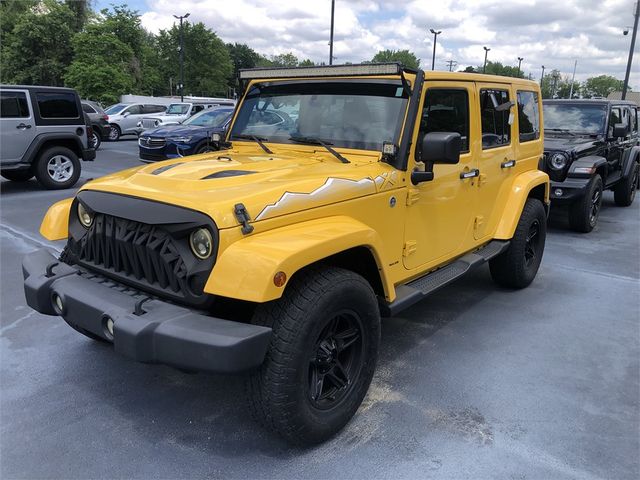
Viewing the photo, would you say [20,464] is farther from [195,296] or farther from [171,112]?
[171,112]

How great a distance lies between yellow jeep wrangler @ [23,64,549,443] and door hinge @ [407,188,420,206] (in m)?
0.01

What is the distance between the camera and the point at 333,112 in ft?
11.5

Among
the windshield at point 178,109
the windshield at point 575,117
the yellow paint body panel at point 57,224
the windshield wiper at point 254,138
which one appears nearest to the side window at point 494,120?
the windshield wiper at point 254,138

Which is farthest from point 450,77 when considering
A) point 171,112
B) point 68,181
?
point 171,112

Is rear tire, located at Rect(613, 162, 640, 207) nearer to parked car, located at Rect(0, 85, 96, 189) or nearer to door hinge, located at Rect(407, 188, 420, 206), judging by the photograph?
door hinge, located at Rect(407, 188, 420, 206)

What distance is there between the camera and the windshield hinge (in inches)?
93.7

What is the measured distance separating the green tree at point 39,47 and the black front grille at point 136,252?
1510 inches

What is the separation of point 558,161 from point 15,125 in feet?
29.4

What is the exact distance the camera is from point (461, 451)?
2688 millimetres

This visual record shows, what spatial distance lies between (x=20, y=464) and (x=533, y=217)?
4402mm

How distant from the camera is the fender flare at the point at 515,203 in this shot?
14.8 feet

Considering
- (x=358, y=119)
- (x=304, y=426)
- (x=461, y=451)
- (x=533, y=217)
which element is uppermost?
(x=358, y=119)

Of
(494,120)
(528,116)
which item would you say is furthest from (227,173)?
(528,116)

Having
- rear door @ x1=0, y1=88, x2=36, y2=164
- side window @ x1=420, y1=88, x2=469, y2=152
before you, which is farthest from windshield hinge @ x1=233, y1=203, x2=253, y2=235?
rear door @ x1=0, y1=88, x2=36, y2=164
